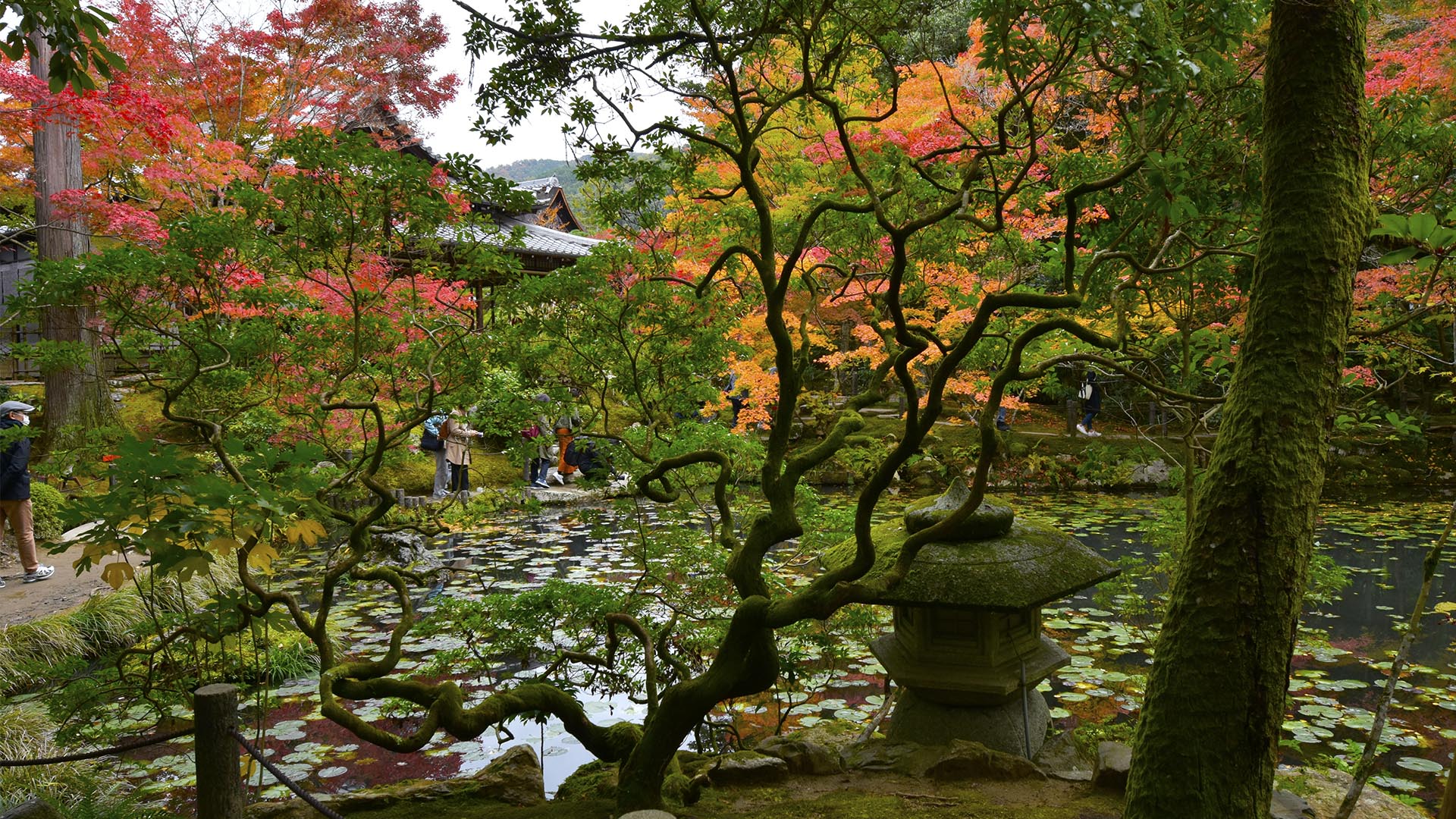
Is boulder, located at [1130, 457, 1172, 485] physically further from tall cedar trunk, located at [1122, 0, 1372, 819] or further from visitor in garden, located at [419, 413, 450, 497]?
tall cedar trunk, located at [1122, 0, 1372, 819]

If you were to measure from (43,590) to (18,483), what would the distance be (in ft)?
3.05

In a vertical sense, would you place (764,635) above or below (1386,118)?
below

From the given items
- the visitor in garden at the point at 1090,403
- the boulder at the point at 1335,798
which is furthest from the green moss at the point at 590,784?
the visitor in garden at the point at 1090,403

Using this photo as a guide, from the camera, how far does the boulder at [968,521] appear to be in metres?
3.72

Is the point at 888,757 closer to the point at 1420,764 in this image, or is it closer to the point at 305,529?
the point at 305,529

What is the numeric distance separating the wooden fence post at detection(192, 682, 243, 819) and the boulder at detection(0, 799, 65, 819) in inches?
27.8

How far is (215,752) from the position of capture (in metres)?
2.39

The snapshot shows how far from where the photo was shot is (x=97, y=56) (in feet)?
10.8

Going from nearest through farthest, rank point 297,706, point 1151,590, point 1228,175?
point 1228,175, point 297,706, point 1151,590

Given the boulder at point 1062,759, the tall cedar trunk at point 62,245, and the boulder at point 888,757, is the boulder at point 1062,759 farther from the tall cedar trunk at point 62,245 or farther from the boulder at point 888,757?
the tall cedar trunk at point 62,245

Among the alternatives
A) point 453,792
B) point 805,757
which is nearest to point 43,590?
point 453,792

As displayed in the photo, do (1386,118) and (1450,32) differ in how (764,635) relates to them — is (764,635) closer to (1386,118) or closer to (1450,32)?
(1386,118)

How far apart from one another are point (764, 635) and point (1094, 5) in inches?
83.1

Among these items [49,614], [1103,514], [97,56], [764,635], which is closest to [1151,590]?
[1103,514]
